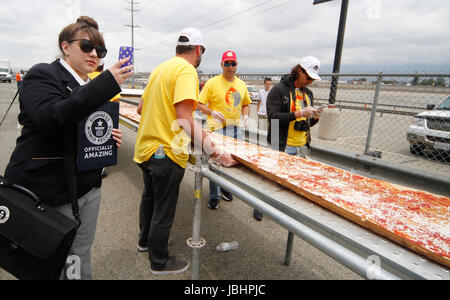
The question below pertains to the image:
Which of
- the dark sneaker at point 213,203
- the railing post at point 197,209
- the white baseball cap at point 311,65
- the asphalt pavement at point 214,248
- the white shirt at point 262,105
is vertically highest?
the white baseball cap at point 311,65

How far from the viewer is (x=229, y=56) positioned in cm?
354

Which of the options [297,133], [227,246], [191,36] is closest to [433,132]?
[297,133]

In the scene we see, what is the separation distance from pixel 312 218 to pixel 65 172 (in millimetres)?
1306

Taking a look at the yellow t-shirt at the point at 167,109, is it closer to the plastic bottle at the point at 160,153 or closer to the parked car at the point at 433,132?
the plastic bottle at the point at 160,153

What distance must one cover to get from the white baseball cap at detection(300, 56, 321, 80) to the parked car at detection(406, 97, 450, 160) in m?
3.54

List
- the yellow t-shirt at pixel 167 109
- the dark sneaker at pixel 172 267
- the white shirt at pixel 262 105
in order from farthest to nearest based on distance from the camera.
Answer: the white shirt at pixel 262 105, the dark sneaker at pixel 172 267, the yellow t-shirt at pixel 167 109

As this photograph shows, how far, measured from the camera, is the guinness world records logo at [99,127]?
146 cm

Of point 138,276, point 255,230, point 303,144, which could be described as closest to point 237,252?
point 255,230

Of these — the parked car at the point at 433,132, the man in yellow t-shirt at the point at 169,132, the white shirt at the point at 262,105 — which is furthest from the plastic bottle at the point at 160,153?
the white shirt at the point at 262,105

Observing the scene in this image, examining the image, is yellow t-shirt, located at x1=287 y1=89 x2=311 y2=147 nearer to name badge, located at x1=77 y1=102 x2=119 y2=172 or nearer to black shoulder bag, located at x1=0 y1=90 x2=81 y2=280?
name badge, located at x1=77 y1=102 x2=119 y2=172

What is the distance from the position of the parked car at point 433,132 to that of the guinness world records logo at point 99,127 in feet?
18.2

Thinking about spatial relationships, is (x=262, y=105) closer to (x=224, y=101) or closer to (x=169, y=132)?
(x=224, y=101)

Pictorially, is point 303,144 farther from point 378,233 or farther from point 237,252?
point 378,233

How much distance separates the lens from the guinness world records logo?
4.80ft
